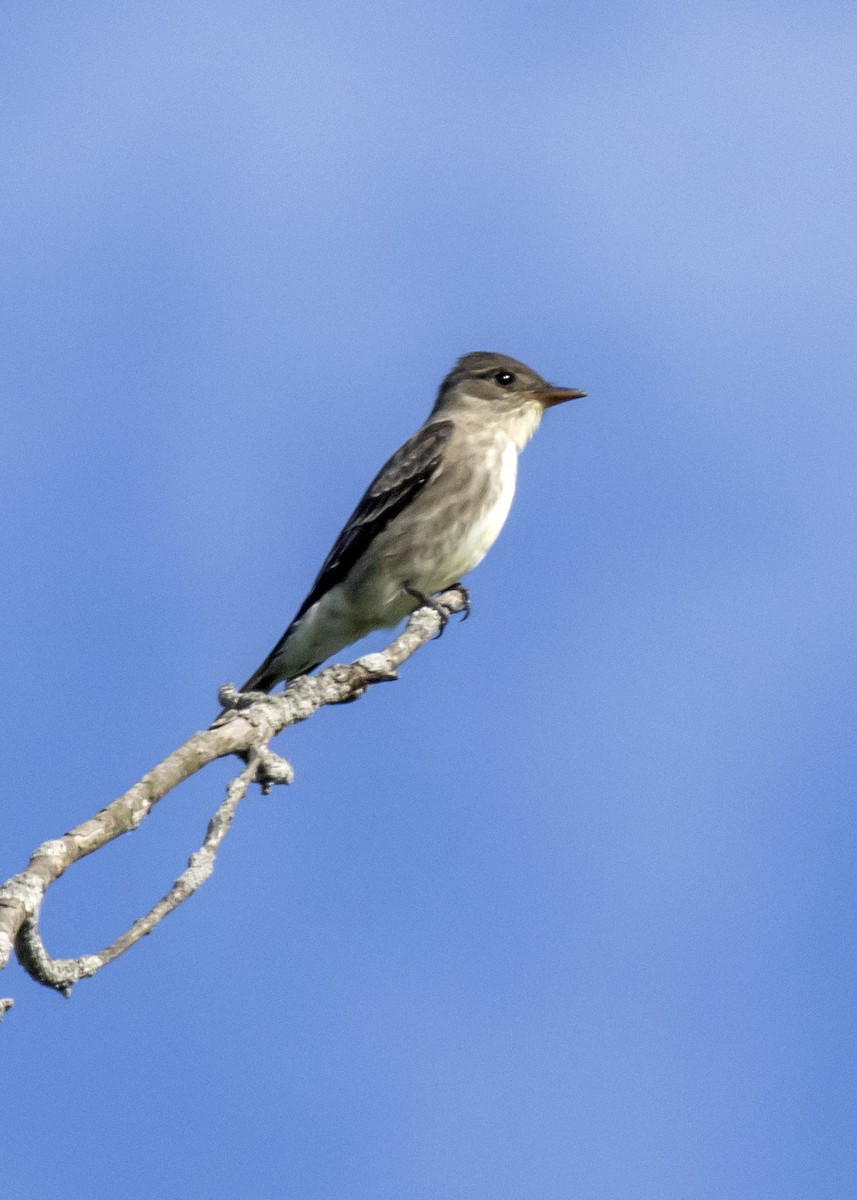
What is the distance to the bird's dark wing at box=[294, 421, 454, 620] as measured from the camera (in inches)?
447

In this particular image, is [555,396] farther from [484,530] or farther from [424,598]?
[424,598]

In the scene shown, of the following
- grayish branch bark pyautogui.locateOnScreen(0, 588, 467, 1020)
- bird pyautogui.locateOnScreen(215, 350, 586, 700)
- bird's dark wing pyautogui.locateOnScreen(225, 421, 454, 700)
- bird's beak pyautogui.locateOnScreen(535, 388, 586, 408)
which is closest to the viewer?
grayish branch bark pyautogui.locateOnScreen(0, 588, 467, 1020)

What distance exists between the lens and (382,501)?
11555mm

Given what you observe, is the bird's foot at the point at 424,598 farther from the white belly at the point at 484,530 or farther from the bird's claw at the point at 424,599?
the white belly at the point at 484,530

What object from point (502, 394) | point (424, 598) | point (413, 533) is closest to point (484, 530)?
point (413, 533)

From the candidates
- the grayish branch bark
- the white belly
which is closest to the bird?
the white belly

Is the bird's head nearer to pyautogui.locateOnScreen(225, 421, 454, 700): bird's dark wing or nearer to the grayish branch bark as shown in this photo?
pyautogui.locateOnScreen(225, 421, 454, 700): bird's dark wing

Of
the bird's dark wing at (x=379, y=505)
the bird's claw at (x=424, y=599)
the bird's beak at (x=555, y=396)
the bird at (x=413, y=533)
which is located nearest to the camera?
the bird's claw at (x=424, y=599)

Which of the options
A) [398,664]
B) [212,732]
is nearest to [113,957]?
[212,732]

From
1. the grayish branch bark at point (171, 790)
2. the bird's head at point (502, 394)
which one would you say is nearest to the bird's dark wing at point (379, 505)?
the bird's head at point (502, 394)

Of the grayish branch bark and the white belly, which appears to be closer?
the grayish branch bark

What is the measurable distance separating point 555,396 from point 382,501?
1.62 m

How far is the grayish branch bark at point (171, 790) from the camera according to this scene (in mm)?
4293

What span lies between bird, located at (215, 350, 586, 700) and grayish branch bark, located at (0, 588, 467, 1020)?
12.2 feet
